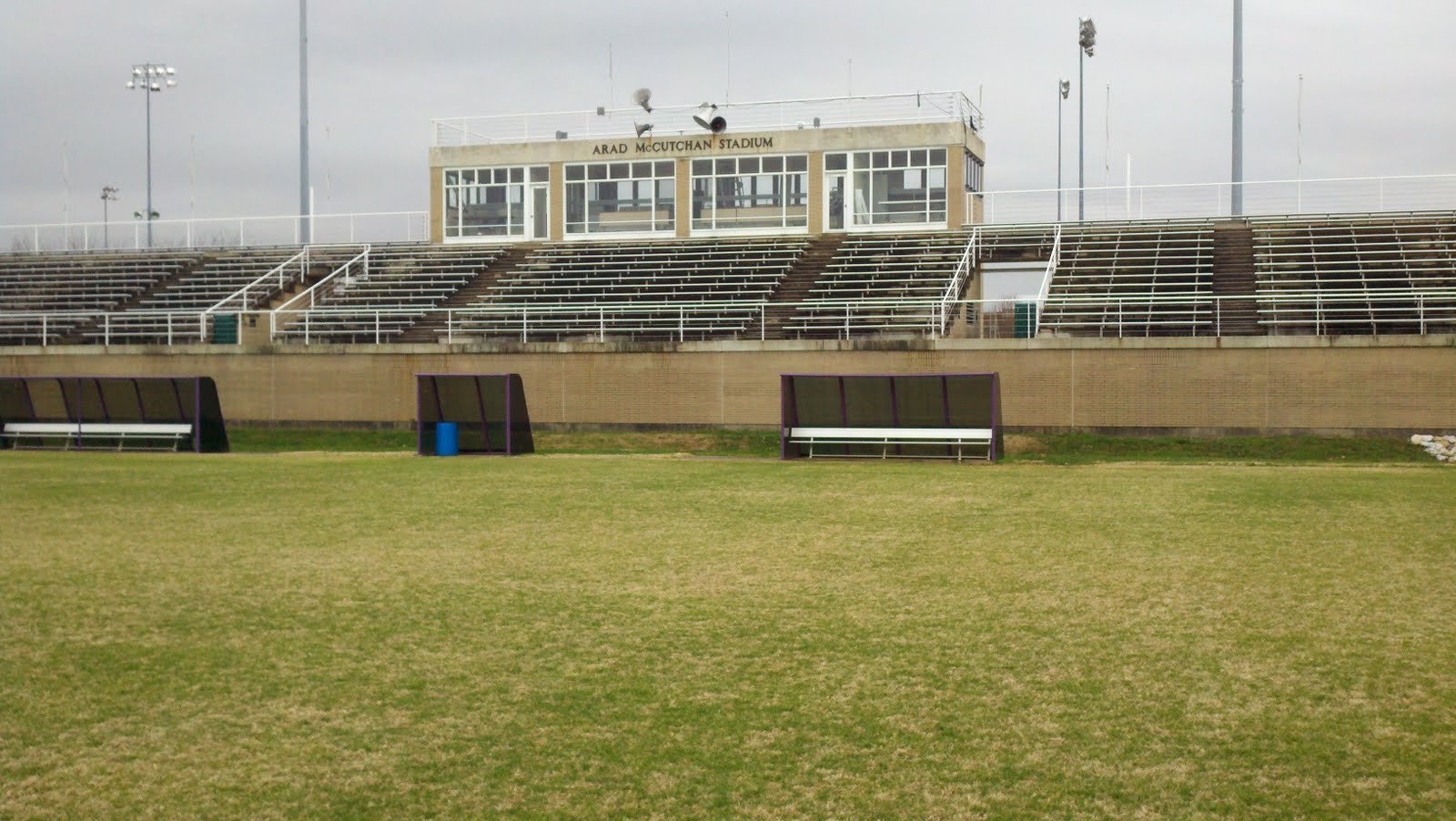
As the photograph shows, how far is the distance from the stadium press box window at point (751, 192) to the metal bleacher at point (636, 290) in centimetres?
132

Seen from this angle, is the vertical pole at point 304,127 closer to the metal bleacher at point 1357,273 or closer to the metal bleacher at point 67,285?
the metal bleacher at point 67,285

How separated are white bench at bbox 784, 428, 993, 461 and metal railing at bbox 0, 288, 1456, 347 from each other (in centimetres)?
608

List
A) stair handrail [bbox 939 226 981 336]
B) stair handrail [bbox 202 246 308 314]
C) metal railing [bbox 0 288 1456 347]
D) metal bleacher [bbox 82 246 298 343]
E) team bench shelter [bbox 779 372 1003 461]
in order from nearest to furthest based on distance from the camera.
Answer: team bench shelter [bbox 779 372 1003 461], metal railing [bbox 0 288 1456 347], stair handrail [bbox 939 226 981 336], metal bleacher [bbox 82 246 298 343], stair handrail [bbox 202 246 308 314]

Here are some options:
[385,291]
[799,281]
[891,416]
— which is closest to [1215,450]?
[891,416]

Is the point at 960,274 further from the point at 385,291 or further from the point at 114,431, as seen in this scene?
the point at 114,431

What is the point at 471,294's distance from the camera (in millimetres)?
41719

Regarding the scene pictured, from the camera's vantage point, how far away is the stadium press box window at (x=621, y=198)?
4650cm

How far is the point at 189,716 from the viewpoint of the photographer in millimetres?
7465

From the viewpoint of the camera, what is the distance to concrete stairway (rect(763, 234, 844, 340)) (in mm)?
36000

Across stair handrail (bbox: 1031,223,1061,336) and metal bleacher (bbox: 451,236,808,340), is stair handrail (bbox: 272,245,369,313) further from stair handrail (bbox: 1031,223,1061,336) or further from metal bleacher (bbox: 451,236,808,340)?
stair handrail (bbox: 1031,223,1061,336)

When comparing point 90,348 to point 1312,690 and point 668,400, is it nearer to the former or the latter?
point 668,400

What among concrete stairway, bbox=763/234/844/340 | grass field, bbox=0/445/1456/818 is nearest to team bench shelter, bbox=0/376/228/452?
concrete stairway, bbox=763/234/844/340

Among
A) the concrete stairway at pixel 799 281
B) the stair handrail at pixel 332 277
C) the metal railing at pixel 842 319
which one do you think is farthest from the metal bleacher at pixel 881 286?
the stair handrail at pixel 332 277

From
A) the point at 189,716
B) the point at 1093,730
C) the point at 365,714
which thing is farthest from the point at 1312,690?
the point at 189,716
